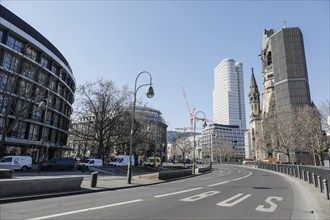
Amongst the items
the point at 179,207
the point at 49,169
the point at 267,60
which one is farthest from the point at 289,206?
the point at 267,60

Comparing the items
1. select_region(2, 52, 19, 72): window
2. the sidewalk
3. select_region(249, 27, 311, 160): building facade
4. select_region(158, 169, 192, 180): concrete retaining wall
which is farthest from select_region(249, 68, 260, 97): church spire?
the sidewalk

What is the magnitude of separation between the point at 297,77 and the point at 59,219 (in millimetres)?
85772

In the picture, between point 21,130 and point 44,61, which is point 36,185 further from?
point 44,61

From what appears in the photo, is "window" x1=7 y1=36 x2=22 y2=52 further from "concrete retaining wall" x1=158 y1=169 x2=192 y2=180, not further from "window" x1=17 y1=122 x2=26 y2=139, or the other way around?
"concrete retaining wall" x1=158 y1=169 x2=192 y2=180

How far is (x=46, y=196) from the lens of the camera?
11648 mm

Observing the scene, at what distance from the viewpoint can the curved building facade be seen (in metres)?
37.4

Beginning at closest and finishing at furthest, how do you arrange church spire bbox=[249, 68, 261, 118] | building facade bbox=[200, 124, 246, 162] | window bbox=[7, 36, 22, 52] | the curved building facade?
1. the curved building facade
2. window bbox=[7, 36, 22, 52]
3. church spire bbox=[249, 68, 261, 118]
4. building facade bbox=[200, 124, 246, 162]

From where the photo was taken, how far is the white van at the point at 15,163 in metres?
31.0

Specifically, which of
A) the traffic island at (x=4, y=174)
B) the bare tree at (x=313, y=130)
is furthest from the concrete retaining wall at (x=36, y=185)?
the bare tree at (x=313, y=130)

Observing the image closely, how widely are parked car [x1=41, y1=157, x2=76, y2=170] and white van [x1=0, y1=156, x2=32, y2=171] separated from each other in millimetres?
2037

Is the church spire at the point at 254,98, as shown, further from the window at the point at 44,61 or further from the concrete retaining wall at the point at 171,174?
the concrete retaining wall at the point at 171,174

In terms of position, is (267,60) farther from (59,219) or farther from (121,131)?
(59,219)

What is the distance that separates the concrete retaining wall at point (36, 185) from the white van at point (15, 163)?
21.7 metres

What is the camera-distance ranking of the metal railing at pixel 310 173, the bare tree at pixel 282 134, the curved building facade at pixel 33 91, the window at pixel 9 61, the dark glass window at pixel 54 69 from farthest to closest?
the dark glass window at pixel 54 69 < the bare tree at pixel 282 134 < the window at pixel 9 61 < the curved building facade at pixel 33 91 < the metal railing at pixel 310 173
